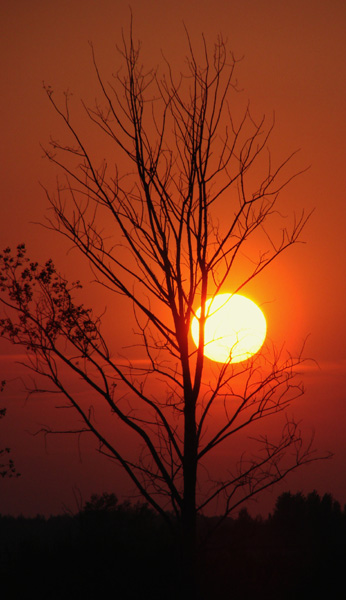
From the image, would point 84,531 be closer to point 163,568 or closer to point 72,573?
point 72,573

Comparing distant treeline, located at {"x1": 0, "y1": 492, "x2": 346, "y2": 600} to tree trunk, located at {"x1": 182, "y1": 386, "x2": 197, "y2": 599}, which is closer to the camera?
tree trunk, located at {"x1": 182, "y1": 386, "x2": 197, "y2": 599}

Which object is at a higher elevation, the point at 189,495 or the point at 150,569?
the point at 189,495

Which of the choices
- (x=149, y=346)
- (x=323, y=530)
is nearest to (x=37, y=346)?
(x=149, y=346)

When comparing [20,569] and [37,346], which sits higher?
[37,346]

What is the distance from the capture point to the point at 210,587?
9.36 meters

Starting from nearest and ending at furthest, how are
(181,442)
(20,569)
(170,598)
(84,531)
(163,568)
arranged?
(181,442) < (170,598) < (163,568) < (20,569) < (84,531)

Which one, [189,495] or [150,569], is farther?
[150,569]

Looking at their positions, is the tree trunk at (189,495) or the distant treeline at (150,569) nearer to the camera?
the tree trunk at (189,495)

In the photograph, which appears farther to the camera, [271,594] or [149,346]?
[271,594]

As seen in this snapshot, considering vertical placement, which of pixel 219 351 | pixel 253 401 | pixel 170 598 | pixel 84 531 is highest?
pixel 219 351

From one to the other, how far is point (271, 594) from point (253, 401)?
348 centimetres

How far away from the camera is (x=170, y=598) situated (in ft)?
30.5

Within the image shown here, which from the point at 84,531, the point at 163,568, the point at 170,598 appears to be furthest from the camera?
the point at 84,531

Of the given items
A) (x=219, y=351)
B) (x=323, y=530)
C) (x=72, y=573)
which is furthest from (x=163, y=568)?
(x=323, y=530)
